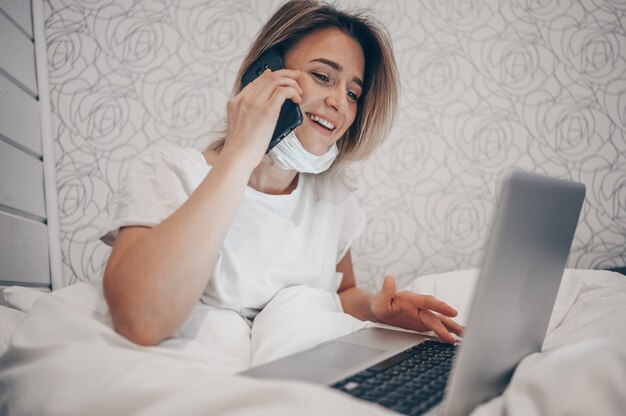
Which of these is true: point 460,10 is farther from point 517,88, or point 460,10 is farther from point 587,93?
point 587,93

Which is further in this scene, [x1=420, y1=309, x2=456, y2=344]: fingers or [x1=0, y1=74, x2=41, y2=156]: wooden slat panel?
[x1=0, y1=74, x2=41, y2=156]: wooden slat panel

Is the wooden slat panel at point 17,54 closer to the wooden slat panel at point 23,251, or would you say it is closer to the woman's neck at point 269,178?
the wooden slat panel at point 23,251

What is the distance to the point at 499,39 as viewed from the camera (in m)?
1.68

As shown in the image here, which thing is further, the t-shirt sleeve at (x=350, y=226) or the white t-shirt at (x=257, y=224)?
the t-shirt sleeve at (x=350, y=226)

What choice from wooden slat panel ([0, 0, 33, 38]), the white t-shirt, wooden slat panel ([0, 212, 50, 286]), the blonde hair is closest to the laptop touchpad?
the white t-shirt

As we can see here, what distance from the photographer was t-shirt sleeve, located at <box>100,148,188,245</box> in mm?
780

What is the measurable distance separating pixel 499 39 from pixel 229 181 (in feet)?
4.49

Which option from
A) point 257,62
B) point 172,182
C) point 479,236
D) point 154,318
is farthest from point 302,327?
point 479,236

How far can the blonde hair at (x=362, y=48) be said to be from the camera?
1.16m

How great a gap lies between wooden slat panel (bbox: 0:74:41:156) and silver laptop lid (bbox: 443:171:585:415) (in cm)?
121

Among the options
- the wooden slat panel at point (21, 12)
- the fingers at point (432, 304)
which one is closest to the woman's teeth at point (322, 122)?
the fingers at point (432, 304)

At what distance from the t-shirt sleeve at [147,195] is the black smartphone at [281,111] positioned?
0.23m

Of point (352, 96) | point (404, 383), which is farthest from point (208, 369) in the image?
point (352, 96)

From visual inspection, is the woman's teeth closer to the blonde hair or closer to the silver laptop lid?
the blonde hair
